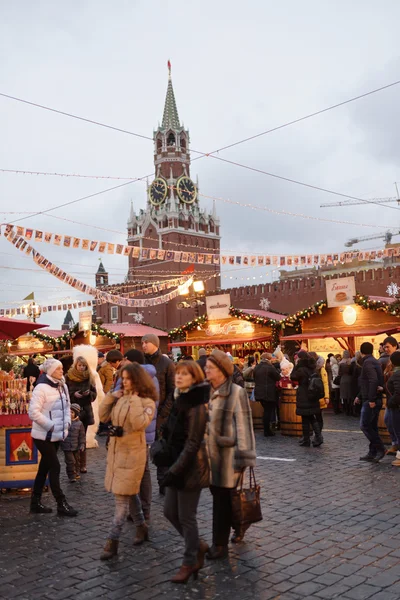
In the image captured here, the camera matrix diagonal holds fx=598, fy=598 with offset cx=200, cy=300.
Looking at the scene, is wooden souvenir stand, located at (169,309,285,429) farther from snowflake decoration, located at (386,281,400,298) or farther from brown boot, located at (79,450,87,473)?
brown boot, located at (79,450,87,473)

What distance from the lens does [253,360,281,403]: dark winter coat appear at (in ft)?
35.5

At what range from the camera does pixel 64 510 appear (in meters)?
5.69

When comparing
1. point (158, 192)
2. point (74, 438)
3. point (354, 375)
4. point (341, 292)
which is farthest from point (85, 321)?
point (158, 192)

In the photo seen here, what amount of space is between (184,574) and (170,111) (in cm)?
7249

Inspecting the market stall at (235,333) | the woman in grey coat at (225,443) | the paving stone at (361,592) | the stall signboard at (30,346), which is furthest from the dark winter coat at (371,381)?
the stall signboard at (30,346)

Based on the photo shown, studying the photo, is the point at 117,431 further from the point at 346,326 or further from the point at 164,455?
the point at 346,326

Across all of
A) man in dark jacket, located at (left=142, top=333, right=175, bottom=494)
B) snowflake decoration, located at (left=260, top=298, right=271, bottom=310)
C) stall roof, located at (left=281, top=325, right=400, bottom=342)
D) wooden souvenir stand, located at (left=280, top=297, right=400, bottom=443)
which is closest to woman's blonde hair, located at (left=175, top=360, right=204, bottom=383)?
man in dark jacket, located at (left=142, top=333, right=175, bottom=494)

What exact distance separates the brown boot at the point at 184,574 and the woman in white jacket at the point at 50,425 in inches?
83.4

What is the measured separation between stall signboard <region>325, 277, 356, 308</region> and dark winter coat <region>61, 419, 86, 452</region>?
469 inches

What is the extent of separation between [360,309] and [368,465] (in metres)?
10.5

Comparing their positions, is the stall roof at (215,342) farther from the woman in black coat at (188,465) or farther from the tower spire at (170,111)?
the tower spire at (170,111)

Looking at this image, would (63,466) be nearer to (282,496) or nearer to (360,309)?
(282,496)

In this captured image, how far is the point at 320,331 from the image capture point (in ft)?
60.6

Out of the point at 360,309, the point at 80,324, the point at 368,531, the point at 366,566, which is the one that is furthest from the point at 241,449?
the point at 80,324
